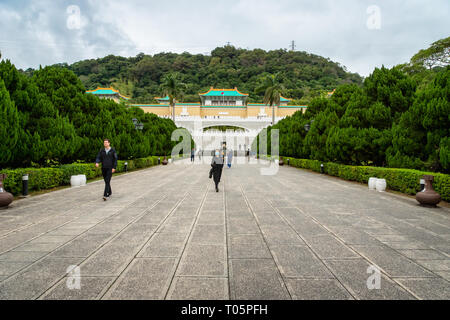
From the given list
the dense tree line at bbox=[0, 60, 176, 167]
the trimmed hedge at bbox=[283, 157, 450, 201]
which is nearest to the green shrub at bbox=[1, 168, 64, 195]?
the dense tree line at bbox=[0, 60, 176, 167]

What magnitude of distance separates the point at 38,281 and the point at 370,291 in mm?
3335

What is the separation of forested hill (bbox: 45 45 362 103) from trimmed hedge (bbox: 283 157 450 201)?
189 ft

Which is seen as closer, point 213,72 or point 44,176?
point 44,176

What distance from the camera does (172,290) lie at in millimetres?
2719

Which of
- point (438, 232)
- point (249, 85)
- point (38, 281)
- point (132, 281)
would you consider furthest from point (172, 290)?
point (249, 85)

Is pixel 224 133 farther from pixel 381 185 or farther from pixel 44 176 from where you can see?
pixel 44 176

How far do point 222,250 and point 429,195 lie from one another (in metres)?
5.81

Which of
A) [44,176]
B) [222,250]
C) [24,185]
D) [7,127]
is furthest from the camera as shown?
[44,176]

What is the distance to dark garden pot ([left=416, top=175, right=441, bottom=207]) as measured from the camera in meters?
6.80

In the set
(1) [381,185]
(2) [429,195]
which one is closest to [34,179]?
(2) [429,195]

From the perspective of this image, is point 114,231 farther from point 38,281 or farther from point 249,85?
point 249,85

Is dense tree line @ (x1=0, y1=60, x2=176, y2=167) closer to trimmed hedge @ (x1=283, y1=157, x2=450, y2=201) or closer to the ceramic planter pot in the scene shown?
the ceramic planter pot

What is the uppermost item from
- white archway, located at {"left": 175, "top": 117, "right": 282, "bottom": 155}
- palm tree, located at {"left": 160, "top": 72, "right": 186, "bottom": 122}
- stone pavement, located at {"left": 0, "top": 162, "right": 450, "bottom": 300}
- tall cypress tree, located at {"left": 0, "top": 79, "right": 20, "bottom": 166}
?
palm tree, located at {"left": 160, "top": 72, "right": 186, "bottom": 122}

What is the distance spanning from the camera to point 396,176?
925 centimetres
